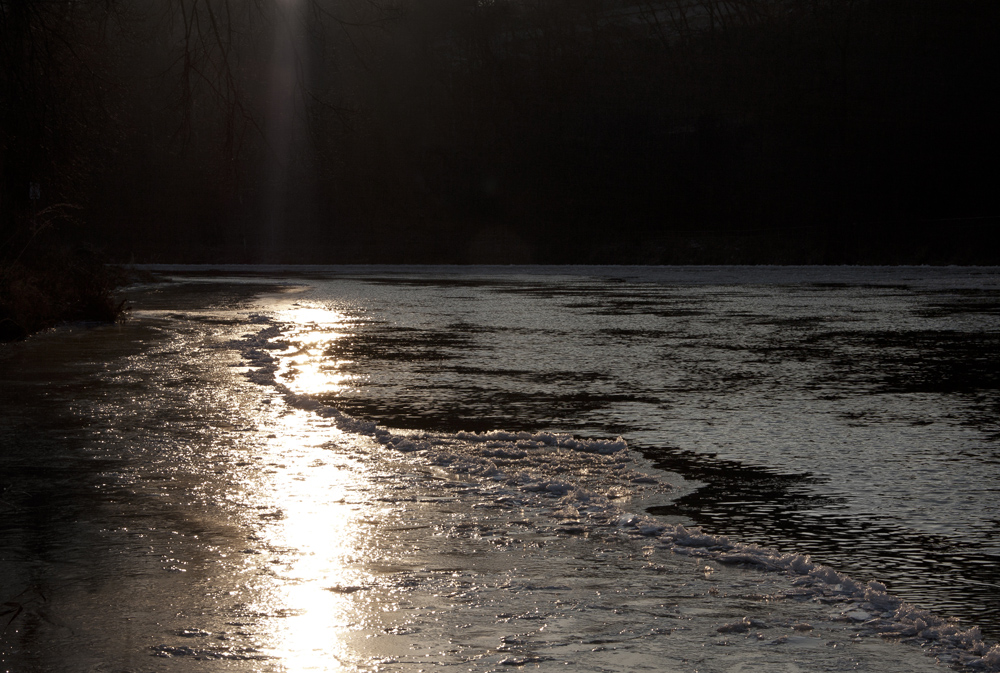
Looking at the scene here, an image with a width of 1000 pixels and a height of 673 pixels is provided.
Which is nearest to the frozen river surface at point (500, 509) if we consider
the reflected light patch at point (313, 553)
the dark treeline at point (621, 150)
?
the reflected light patch at point (313, 553)

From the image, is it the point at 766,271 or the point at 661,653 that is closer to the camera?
the point at 661,653

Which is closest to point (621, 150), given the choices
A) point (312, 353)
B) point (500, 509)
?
point (312, 353)

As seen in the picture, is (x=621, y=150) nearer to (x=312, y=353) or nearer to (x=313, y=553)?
(x=312, y=353)

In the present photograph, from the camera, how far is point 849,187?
178 feet

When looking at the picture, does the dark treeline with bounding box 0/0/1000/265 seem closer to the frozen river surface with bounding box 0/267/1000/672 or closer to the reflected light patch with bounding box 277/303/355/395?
the reflected light patch with bounding box 277/303/355/395

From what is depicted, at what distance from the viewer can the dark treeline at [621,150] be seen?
53.2 metres

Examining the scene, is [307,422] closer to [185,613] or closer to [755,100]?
[185,613]

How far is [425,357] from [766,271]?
29.3 m

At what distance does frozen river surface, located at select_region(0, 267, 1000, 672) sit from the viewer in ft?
Answer: 13.3

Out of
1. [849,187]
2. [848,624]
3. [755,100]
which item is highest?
[755,100]

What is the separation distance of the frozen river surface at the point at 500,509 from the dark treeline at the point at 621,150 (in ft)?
120

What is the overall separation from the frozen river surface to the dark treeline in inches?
1445

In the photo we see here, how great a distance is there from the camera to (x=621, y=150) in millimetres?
62875

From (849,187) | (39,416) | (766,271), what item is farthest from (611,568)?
(849,187)
